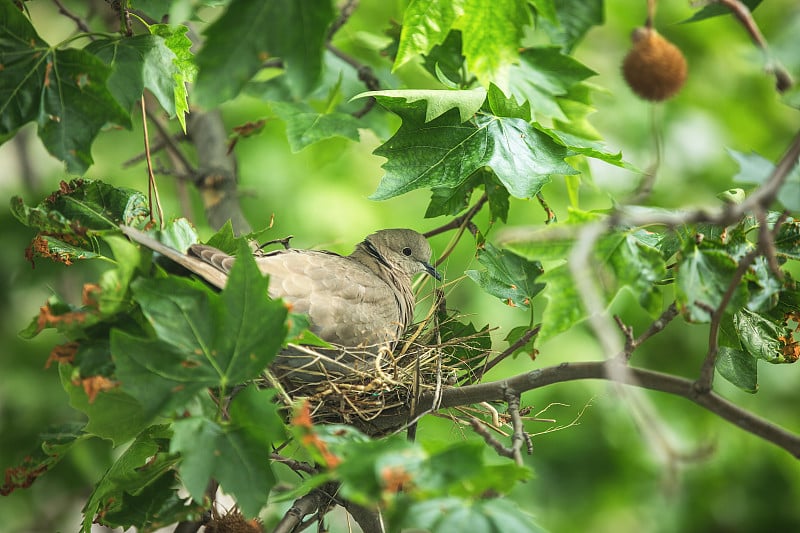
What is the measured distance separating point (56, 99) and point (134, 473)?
26.4 inches

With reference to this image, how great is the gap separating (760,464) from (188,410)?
3754mm

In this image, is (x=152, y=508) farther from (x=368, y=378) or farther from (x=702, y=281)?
(x=702, y=281)

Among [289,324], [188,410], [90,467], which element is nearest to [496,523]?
[289,324]

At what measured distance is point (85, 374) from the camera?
49.7 inches

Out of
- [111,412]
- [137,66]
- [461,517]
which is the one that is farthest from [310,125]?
[461,517]

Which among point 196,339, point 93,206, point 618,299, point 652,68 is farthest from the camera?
point 618,299

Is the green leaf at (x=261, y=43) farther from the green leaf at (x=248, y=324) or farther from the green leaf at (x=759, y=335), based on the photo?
the green leaf at (x=759, y=335)

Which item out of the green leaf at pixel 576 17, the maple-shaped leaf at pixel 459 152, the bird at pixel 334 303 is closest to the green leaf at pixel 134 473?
the bird at pixel 334 303

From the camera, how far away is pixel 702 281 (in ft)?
4.14

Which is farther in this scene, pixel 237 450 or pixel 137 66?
pixel 137 66

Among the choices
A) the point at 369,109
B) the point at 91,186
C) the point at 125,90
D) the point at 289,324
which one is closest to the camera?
the point at 289,324

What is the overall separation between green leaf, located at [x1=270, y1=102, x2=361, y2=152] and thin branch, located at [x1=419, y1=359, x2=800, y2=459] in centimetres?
98

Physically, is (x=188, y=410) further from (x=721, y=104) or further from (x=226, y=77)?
(x=721, y=104)

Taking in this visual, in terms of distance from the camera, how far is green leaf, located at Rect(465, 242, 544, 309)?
1.71 meters
